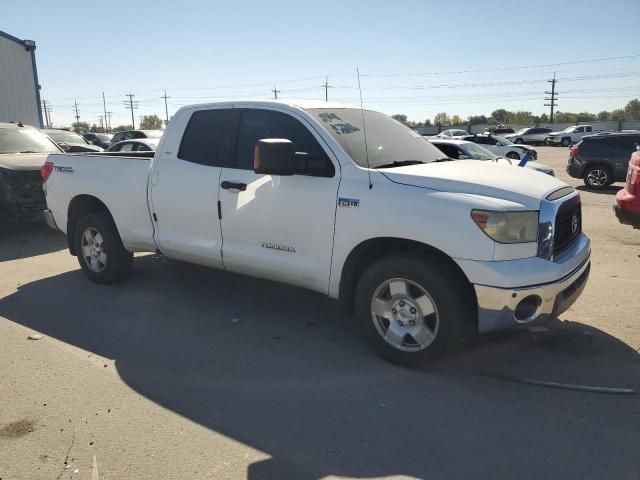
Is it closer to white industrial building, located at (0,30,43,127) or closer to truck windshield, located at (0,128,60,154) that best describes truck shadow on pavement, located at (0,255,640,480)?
truck windshield, located at (0,128,60,154)

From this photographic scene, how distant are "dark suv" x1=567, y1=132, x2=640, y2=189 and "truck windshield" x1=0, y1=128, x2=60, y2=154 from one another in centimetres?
1295

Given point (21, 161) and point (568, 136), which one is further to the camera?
point (568, 136)

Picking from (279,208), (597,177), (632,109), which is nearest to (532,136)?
(597,177)

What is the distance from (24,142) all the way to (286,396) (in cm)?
870

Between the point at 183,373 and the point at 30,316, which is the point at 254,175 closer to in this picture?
the point at 183,373

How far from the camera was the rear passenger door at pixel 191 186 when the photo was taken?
4.69 metres

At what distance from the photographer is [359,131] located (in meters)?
4.35

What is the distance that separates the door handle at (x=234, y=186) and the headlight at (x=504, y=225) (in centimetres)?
194

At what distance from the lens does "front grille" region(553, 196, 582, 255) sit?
3.59 m

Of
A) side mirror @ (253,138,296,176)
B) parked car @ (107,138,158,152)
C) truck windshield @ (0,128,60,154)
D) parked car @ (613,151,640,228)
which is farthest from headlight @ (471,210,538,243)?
parked car @ (107,138,158,152)

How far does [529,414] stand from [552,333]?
1.37 m

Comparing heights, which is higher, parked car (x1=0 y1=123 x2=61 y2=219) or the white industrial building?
the white industrial building

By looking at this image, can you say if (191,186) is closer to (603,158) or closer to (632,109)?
(603,158)

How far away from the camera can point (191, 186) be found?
479 centimetres
